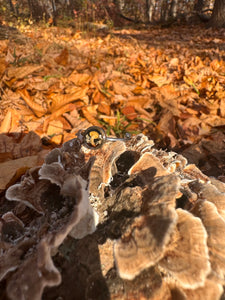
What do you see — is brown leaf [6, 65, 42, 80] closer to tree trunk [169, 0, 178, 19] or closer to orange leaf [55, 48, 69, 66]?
orange leaf [55, 48, 69, 66]

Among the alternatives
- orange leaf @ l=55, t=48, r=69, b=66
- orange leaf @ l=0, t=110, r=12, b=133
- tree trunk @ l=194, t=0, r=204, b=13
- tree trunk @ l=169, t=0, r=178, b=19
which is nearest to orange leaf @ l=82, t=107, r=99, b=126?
orange leaf @ l=0, t=110, r=12, b=133

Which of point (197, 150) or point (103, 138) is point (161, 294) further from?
point (197, 150)

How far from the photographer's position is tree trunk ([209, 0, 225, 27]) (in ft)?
37.1

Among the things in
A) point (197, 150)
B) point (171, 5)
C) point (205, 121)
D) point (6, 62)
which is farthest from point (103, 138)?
point (171, 5)

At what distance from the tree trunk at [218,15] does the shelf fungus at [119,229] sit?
13.5 meters

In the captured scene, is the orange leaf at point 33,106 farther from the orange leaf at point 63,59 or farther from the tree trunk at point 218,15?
the tree trunk at point 218,15

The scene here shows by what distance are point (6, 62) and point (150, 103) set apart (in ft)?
8.16

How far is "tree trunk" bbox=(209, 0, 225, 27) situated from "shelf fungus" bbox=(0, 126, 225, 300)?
13451mm

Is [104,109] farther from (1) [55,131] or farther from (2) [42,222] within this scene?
(2) [42,222]

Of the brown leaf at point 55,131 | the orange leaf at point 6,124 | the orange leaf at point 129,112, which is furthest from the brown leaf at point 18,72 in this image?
the orange leaf at point 129,112

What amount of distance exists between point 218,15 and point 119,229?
566 inches

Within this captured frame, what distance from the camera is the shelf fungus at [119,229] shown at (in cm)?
93

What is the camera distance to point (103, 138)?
1.62m

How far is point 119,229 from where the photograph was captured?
3.72ft
